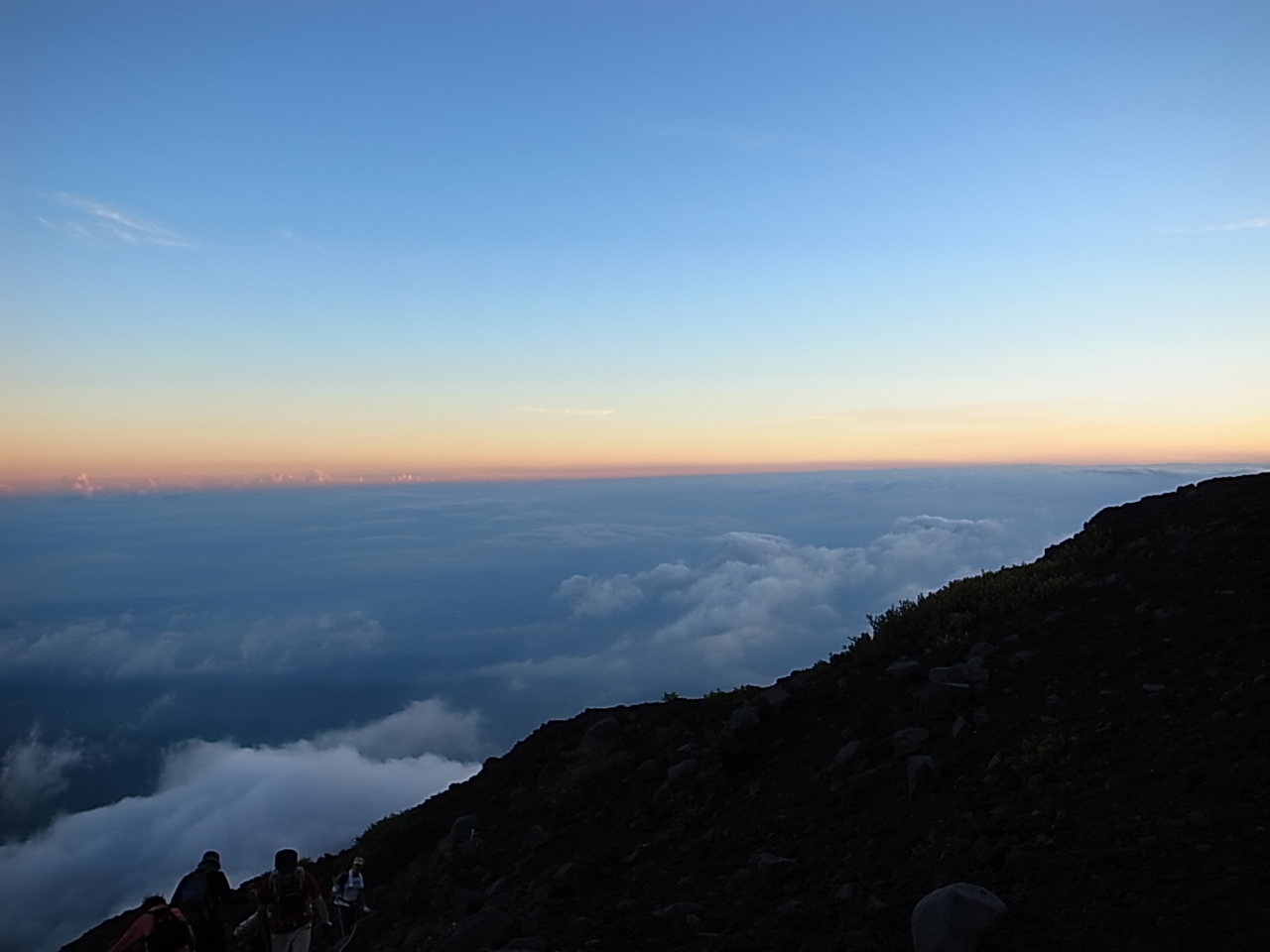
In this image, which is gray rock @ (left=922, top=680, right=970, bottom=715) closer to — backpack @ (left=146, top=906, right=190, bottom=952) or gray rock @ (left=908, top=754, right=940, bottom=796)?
gray rock @ (left=908, top=754, right=940, bottom=796)

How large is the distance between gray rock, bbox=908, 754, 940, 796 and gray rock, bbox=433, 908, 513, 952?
5.25 metres

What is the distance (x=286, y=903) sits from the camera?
25.8 ft

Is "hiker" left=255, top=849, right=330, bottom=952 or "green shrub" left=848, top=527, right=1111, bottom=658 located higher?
"green shrub" left=848, top=527, right=1111, bottom=658

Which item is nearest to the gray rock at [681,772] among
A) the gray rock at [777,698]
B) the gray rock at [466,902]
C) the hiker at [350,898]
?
the gray rock at [777,698]

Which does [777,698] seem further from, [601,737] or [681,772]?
[601,737]

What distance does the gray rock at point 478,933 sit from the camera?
9.71 meters

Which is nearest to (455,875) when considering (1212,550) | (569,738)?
(569,738)

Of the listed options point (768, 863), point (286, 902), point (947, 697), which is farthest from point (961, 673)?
point (286, 902)

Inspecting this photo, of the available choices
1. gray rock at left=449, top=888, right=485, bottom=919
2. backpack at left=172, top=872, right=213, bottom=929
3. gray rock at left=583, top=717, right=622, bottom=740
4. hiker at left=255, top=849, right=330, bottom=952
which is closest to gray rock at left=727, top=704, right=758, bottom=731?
gray rock at left=583, top=717, right=622, bottom=740

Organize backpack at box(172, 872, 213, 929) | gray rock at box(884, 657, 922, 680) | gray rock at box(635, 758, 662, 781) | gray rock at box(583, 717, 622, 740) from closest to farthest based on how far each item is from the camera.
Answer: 1. backpack at box(172, 872, 213, 929)
2. gray rock at box(884, 657, 922, 680)
3. gray rock at box(635, 758, 662, 781)
4. gray rock at box(583, 717, 622, 740)

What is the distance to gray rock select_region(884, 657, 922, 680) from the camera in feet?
40.2

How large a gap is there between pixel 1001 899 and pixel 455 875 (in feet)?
31.5

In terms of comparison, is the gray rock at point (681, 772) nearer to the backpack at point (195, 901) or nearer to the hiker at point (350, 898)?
the hiker at point (350, 898)

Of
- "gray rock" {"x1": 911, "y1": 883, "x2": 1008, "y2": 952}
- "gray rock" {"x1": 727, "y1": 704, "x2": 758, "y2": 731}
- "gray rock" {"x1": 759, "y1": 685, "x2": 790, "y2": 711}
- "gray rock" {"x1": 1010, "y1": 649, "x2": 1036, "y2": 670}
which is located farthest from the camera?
"gray rock" {"x1": 759, "y1": 685, "x2": 790, "y2": 711}
